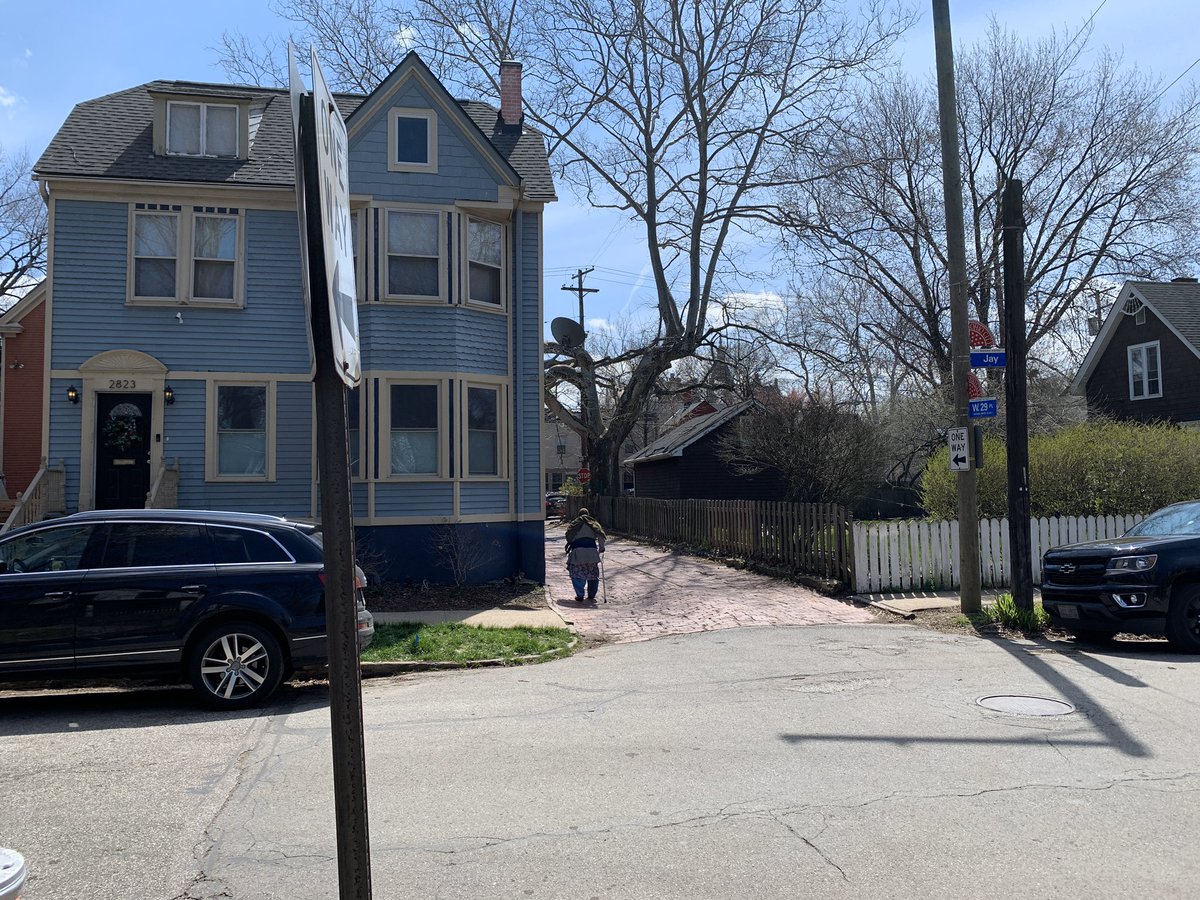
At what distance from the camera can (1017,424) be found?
42.3 ft

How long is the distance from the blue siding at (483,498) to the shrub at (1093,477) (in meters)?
8.14

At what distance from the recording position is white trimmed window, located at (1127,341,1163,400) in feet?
111

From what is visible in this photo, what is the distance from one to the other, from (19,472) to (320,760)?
18.4 meters

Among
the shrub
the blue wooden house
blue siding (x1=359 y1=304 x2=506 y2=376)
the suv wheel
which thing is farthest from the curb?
the shrub

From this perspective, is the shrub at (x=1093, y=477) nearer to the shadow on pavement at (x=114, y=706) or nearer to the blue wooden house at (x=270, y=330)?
the blue wooden house at (x=270, y=330)

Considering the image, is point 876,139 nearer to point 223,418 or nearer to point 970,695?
point 223,418

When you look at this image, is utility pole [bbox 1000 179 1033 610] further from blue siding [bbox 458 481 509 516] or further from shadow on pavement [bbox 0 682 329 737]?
shadow on pavement [bbox 0 682 329 737]

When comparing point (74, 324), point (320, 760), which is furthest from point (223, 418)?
point (320, 760)

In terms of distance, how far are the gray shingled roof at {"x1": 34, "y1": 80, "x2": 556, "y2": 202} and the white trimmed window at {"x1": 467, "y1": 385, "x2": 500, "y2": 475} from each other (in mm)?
3874

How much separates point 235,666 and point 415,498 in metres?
8.37

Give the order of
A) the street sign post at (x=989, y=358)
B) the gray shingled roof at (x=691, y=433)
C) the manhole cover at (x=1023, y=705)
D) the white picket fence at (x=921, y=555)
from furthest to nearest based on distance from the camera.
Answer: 1. the gray shingled roof at (x=691, y=433)
2. the white picket fence at (x=921, y=555)
3. the street sign post at (x=989, y=358)
4. the manhole cover at (x=1023, y=705)

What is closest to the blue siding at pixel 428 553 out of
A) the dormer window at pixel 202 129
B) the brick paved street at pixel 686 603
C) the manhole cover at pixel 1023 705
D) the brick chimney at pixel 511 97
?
the brick paved street at pixel 686 603

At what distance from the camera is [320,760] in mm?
6777

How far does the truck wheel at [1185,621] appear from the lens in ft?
34.8
